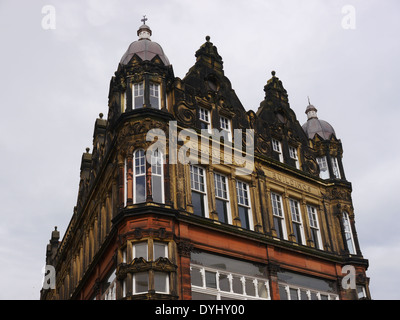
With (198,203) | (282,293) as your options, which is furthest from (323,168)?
(198,203)

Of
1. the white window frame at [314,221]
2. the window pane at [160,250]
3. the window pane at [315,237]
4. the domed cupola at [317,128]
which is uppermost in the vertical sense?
the domed cupola at [317,128]

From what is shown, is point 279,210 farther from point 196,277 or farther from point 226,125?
point 196,277

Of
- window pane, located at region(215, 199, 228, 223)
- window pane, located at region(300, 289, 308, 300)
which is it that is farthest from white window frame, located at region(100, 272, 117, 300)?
window pane, located at region(300, 289, 308, 300)

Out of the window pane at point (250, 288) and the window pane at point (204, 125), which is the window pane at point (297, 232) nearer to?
the window pane at point (250, 288)

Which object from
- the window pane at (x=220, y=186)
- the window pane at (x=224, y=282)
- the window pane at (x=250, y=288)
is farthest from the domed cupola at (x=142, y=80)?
the window pane at (x=250, y=288)

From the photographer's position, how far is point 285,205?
105 ft

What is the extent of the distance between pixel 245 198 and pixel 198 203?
3509 mm

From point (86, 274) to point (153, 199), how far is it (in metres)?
9.26

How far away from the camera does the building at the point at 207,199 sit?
25.1 meters

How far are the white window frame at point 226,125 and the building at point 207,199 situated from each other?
80 mm

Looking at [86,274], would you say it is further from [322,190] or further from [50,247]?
[50,247]

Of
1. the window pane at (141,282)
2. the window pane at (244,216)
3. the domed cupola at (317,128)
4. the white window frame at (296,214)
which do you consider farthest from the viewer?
the domed cupola at (317,128)

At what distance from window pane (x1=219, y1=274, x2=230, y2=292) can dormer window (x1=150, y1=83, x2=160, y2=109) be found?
9.00 meters

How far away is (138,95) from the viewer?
28.8 metres
